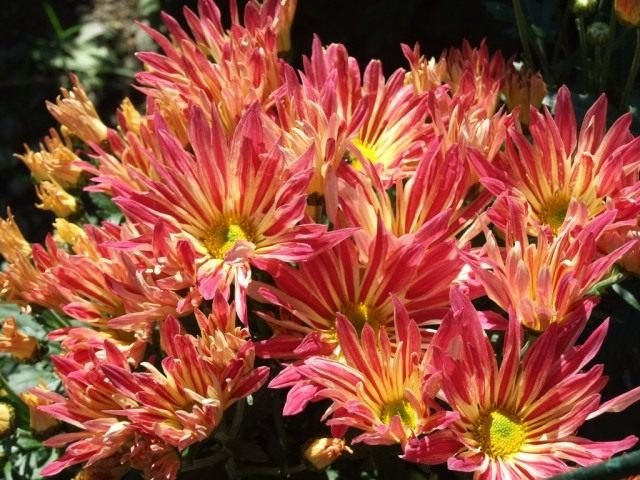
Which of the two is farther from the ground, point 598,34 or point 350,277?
point 598,34

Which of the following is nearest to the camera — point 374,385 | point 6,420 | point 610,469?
point 610,469

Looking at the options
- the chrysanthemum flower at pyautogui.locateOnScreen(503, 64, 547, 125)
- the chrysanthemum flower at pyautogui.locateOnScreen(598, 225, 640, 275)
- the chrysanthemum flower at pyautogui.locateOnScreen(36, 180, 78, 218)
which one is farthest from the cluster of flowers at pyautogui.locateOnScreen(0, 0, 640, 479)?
the chrysanthemum flower at pyautogui.locateOnScreen(36, 180, 78, 218)

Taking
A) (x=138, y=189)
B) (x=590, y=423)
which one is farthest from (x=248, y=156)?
(x=590, y=423)

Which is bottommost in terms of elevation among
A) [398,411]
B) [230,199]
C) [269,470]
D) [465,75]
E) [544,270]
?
[269,470]

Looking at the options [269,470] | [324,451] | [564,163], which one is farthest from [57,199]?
[564,163]

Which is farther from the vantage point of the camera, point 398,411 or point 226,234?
point 226,234

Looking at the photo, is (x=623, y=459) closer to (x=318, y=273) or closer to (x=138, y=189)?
(x=318, y=273)

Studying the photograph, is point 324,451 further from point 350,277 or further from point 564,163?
point 564,163
